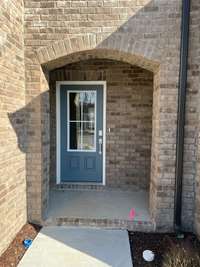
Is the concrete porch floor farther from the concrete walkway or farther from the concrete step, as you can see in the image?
the concrete walkway

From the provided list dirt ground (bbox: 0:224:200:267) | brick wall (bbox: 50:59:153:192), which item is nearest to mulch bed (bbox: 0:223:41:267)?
dirt ground (bbox: 0:224:200:267)

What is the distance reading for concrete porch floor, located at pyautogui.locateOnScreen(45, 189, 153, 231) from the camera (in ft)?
9.54

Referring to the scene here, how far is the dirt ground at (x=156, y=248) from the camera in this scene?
7.30ft

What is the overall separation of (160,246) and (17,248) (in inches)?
69.7

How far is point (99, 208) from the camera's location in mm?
3279

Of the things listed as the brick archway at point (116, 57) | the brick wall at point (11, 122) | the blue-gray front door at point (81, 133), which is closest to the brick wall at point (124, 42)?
the brick archway at point (116, 57)

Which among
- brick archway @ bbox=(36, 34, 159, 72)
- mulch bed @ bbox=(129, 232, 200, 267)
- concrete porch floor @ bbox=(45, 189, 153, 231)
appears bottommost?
mulch bed @ bbox=(129, 232, 200, 267)

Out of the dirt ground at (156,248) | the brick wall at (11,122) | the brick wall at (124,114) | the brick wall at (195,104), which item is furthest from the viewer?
the brick wall at (124,114)

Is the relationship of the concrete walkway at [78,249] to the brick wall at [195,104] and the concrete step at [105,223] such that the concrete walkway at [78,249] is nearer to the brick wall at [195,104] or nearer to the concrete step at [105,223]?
the concrete step at [105,223]

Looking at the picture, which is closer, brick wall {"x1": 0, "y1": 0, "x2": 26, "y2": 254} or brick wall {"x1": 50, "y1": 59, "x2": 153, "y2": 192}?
brick wall {"x1": 0, "y1": 0, "x2": 26, "y2": 254}

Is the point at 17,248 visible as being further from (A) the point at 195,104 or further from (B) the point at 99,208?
(A) the point at 195,104

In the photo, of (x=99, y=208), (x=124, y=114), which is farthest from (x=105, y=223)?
(x=124, y=114)

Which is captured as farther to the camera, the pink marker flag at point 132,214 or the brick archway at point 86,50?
the pink marker flag at point 132,214

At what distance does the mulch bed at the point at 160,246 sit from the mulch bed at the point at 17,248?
1.32m
